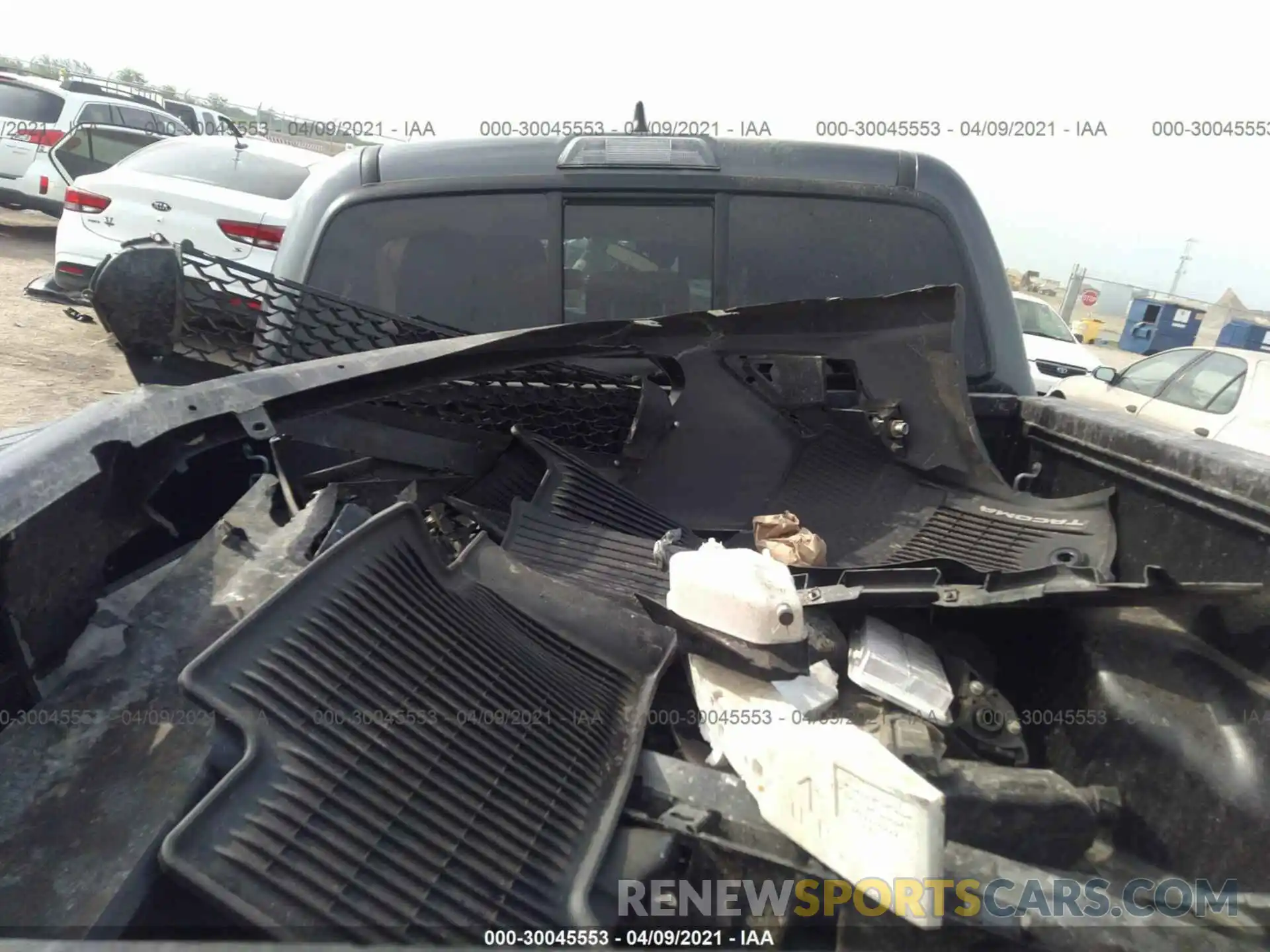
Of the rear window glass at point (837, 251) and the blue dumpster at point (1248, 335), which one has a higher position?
the rear window glass at point (837, 251)

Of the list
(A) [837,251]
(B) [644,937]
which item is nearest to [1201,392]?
(A) [837,251]

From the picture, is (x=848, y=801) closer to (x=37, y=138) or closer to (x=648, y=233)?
(x=648, y=233)

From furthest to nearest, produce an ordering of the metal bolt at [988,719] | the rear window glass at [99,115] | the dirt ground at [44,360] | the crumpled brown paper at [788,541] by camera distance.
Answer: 1. the rear window glass at [99,115]
2. the dirt ground at [44,360]
3. the crumpled brown paper at [788,541]
4. the metal bolt at [988,719]

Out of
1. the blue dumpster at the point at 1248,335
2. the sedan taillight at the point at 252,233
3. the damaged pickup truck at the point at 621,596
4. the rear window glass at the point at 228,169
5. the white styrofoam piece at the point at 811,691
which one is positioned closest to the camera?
the damaged pickup truck at the point at 621,596

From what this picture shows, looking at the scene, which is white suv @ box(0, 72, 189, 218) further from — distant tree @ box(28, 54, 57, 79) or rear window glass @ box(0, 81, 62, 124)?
distant tree @ box(28, 54, 57, 79)

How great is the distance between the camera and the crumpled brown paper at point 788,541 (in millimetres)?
2062

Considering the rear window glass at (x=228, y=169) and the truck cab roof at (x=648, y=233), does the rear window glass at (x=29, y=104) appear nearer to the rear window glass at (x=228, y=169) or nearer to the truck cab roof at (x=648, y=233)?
the rear window glass at (x=228, y=169)

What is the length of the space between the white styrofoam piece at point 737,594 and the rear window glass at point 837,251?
4.02 ft

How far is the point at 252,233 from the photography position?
6.59 m

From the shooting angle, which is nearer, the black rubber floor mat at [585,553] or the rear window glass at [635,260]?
the black rubber floor mat at [585,553]

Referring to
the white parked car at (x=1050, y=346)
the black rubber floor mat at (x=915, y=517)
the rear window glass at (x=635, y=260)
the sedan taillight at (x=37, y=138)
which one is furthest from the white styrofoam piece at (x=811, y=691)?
the sedan taillight at (x=37, y=138)

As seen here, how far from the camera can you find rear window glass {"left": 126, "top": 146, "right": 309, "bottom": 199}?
23.3 ft

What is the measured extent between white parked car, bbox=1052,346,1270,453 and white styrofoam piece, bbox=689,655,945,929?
496cm

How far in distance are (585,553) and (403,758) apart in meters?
0.82
